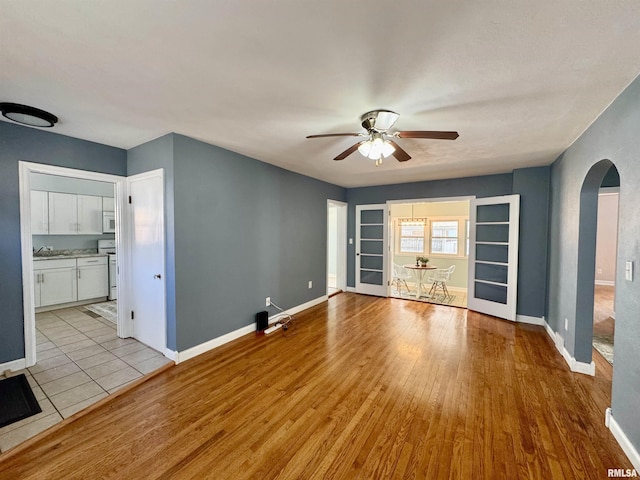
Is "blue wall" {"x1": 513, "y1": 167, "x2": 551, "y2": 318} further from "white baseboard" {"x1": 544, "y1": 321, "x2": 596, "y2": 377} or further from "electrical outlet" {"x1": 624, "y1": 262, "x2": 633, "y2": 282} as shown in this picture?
"electrical outlet" {"x1": 624, "y1": 262, "x2": 633, "y2": 282}

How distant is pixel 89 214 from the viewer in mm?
5105

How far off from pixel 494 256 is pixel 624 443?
319cm

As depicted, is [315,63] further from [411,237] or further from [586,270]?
[411,237]

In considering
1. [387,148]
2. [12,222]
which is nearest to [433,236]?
[387,148]

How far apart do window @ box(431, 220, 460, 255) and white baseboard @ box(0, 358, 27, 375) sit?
776cm

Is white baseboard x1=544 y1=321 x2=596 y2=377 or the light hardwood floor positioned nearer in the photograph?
the light hardwood floor

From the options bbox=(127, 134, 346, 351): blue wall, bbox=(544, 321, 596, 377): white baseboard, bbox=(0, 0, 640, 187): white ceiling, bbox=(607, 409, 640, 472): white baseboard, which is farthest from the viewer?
bbox=(127, 134, 346, 351): blue wall

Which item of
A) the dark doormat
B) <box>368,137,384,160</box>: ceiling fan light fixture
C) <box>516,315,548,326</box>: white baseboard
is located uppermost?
<box>368,137,384,160</box>: ceiling fan light fixture

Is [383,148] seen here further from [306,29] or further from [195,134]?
[195,134]

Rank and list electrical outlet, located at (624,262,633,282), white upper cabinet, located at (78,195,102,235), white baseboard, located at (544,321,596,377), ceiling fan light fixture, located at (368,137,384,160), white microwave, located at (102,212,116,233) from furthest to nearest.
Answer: white microwave, located at (102,212,116,233)
white upper cabinet, located at (78,195,102,235)
white baseboard, located at (544,321,596,377)
ceiling fan light fixture, located at (368,137,384,160)
electrical outlet, located at (624,262,633,282)

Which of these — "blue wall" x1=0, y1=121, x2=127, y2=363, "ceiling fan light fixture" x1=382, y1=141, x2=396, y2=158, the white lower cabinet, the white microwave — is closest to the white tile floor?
"blue wall" x1=0, y1=121, x2=127, y2=363

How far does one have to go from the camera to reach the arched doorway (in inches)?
105

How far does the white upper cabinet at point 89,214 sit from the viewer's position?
197 inches

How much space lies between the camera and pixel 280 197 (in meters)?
4.37
